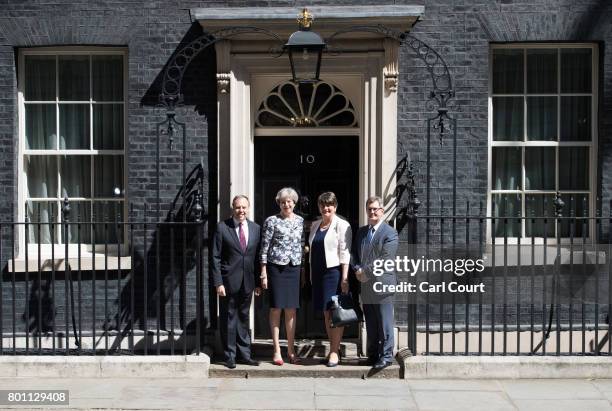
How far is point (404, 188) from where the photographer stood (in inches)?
391

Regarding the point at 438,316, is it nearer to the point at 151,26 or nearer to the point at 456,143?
the point at 456,143

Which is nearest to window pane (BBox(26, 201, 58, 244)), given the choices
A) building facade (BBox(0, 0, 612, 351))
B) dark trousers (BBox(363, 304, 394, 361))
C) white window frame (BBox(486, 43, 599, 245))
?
building facade (BBox(0, 0, 612, 351))

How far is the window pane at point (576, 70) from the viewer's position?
10203 millimetres

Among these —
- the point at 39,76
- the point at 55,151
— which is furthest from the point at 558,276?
the point at 39,76

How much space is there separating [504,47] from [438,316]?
2.94 metres

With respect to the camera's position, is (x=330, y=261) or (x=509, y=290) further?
(x=509, y=290)

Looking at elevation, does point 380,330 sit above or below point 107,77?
below

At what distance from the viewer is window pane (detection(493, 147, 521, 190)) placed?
33.9ft

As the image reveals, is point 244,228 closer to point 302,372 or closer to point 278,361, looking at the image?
point 278,361

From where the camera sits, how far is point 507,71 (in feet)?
33.7

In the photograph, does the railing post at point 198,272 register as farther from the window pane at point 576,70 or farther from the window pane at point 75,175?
the window pane at point 576,70

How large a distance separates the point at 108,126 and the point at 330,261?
9.81 ft

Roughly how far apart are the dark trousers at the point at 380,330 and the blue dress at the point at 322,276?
38cm

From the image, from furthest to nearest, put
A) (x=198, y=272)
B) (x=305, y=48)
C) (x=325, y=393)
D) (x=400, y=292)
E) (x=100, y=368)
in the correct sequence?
(x=400, y=292), (x=198, y=272), (x=100, y=368), (x=305, y=48), (x=325, y=393)
